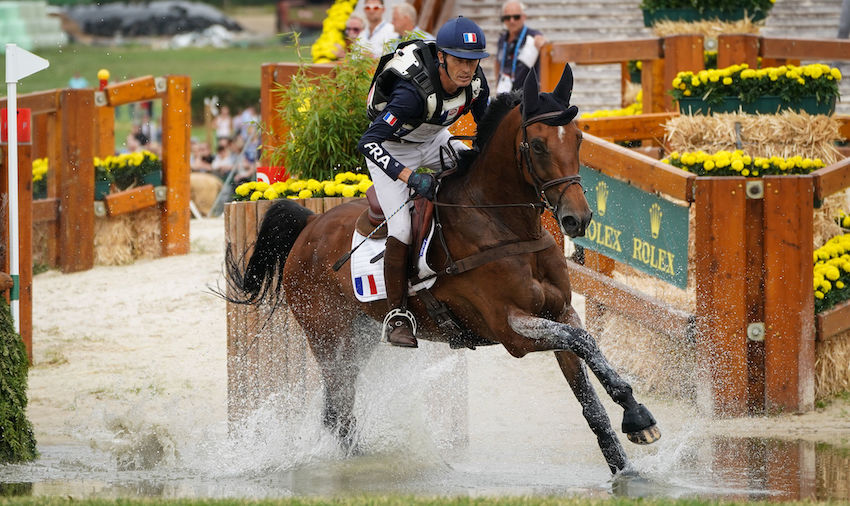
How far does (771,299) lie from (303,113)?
10.7ft

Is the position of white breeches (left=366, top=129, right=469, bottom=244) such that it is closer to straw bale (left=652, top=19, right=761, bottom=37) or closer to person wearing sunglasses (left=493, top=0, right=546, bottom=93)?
straw bale (left=652, top=19, right=761, bottom=37)

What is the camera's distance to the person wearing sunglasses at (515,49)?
43.7 ft

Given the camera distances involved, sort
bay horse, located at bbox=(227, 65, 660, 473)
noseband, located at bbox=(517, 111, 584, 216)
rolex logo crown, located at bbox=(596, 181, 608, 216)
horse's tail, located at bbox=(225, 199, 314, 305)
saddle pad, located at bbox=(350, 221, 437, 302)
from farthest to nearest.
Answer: rolex logo crown, located at bbox=(596, 181, 608, 216), horse's tail, located at bbox=(225, 199, 314, 305), saddle pad, located at bbox=(350, 221, 437, 302), bay horse, located at bbox=(227, 65, 660, 473), noseband, located at bbox=(517, 111, 584, 216)

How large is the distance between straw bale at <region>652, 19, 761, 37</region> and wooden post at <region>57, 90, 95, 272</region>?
6.27m

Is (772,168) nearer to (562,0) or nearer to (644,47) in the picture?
(644,47)

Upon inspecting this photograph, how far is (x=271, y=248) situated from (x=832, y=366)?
3686mm

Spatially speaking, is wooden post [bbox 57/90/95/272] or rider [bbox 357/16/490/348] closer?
rider [bbox 357/16/490/348]

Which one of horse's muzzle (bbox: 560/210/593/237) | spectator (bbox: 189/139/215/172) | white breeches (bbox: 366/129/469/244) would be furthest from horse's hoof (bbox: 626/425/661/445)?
spectator (bbox: 189/139/215/172)

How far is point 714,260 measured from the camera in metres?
7.77

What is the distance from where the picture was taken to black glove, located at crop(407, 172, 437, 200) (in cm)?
610

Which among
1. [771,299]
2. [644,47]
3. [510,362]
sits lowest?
[510,362]

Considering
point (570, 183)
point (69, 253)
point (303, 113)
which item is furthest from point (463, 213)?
point (69, 253)

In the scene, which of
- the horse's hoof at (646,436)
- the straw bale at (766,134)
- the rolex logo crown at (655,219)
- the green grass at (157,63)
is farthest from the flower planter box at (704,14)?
the green grass at (157,63)

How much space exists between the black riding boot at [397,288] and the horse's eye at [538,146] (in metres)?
0.98
